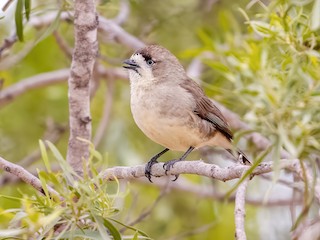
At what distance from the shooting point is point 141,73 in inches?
193

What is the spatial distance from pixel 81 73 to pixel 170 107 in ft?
2.50

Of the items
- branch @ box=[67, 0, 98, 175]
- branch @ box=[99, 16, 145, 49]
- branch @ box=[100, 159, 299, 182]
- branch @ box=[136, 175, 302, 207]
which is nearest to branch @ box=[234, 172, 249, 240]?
branch @ box=[100, 159, 299, 182]

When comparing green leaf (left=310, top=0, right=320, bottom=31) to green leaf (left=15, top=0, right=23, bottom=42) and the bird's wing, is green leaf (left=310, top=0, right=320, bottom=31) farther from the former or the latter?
the bird's wing

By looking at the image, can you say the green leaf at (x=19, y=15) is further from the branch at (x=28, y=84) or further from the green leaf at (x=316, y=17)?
the branch at (x=28, y=84)

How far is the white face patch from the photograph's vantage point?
4840 mm

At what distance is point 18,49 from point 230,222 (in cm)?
215

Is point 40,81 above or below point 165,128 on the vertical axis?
above

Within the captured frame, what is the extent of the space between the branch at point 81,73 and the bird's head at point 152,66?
748 mm

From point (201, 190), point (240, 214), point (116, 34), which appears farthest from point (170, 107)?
point (201, 190)

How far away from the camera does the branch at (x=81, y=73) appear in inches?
153

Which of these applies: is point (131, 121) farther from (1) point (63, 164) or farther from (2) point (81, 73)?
(1) point (63, 164)

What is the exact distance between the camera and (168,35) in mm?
7102

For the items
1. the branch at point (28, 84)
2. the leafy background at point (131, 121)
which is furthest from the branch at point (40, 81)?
the leafy background at point (131, 121)

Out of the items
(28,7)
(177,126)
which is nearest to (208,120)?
(177,126)
